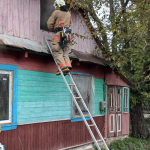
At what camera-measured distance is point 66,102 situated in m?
7.33

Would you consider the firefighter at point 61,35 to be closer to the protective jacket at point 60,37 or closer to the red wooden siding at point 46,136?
the protective jacket at point 60,37

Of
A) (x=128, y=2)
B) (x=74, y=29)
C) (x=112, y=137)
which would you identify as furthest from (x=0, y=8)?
(x=112, y=137)

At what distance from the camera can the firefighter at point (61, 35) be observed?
6.01 m

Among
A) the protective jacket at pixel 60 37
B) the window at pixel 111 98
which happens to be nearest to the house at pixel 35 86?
the protective jacket at pixel 60 37

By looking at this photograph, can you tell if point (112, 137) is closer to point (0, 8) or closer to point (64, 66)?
point (64, 66)

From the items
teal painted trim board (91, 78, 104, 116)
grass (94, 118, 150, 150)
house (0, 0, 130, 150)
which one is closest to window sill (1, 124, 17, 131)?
house (0, 0, 130, 150)

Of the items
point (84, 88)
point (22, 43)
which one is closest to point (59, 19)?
point (22, 43)

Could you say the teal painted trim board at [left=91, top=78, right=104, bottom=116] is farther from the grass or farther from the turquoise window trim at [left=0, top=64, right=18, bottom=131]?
the turquoise window trim at [left=0, top=64, right=18, bottom=131]

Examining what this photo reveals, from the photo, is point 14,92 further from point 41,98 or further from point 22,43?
point 22,43

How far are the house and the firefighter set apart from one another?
15.1 inches

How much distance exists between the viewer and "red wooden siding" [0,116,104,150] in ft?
18.6

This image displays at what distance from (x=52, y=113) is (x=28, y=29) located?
2.57 meters

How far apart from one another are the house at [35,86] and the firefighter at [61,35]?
1.26 ft

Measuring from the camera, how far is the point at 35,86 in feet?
20.9
